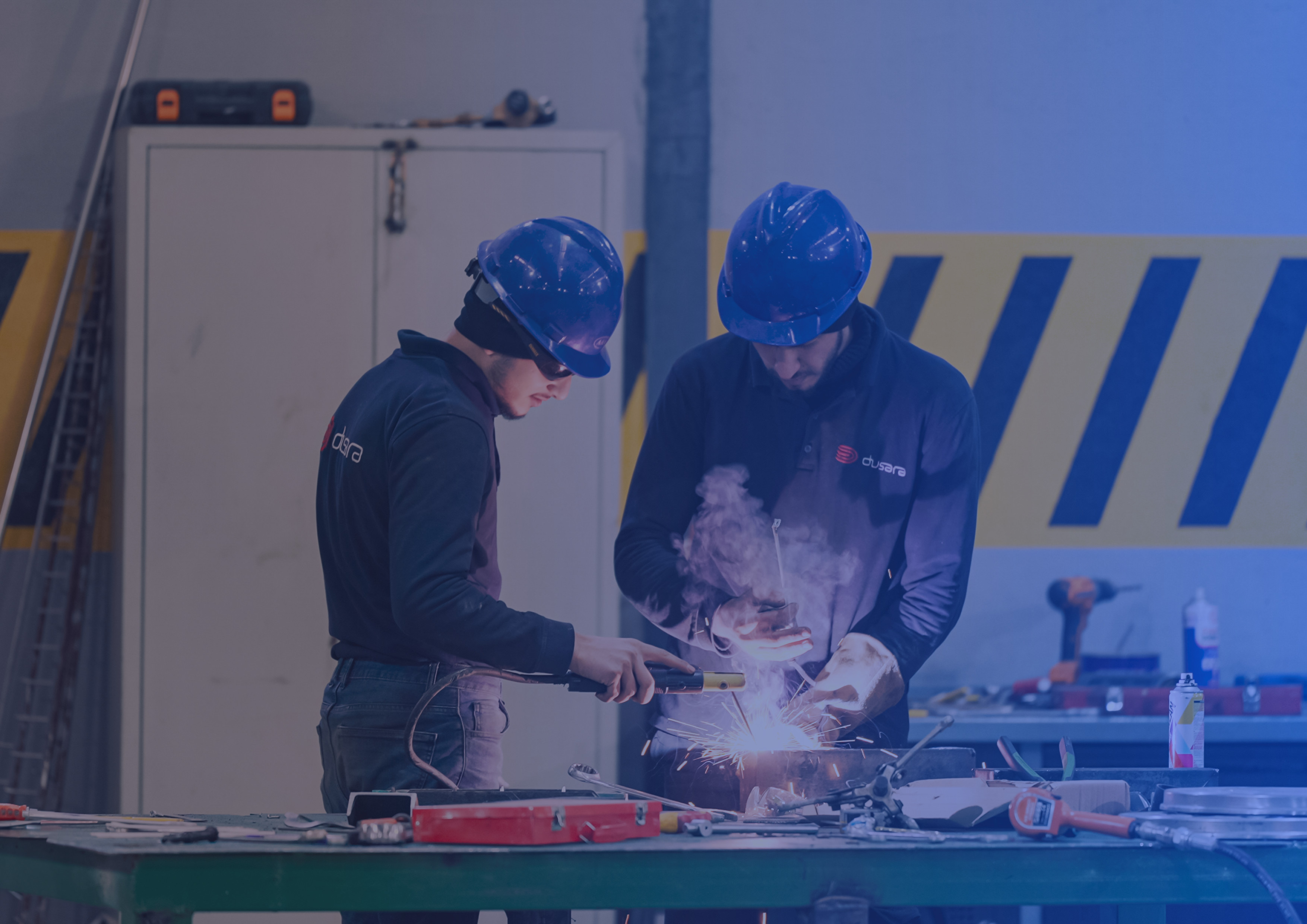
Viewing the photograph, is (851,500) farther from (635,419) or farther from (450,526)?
(635,419)

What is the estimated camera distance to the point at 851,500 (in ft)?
6.89

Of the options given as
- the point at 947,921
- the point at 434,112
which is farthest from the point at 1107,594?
the point at 434,112

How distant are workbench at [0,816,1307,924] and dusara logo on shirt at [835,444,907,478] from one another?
89 cm

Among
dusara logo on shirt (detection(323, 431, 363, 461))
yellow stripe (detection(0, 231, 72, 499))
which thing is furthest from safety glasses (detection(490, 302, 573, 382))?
yellow stripe (detection(0, 231, 72, 499))

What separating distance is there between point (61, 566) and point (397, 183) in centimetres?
147

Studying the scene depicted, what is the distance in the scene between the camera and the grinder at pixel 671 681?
1.62 metres

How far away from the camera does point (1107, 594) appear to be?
296 centimetres

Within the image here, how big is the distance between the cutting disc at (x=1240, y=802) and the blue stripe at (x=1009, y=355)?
1736 millimetres

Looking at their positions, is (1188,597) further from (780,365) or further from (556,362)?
(556,362)

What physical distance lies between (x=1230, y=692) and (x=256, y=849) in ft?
7.48

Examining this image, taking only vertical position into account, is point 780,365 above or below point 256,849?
above

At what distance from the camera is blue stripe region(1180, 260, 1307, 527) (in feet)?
10.3

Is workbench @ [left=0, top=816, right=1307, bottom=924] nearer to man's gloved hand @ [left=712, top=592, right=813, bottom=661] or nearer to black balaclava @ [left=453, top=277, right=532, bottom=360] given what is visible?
man's gloved hand @ [left=712, top=592, right=813, bottom=661]

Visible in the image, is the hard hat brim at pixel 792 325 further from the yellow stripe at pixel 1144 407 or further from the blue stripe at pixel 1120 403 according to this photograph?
the blue stripe at pixel 1120 403
